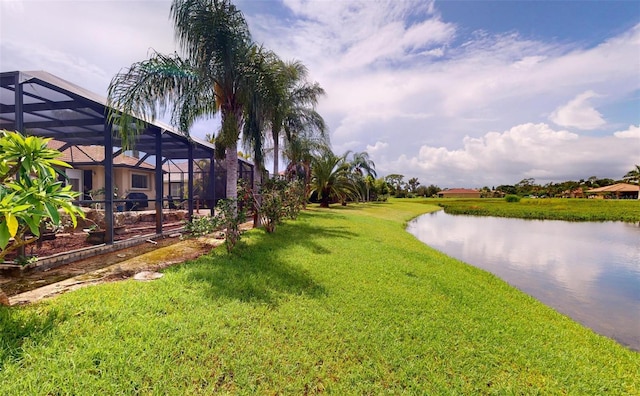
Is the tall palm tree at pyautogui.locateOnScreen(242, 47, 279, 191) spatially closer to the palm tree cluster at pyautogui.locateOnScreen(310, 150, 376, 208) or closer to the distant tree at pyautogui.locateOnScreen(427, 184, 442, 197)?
the palm tree cluster at pyautogui.locateOnScreen(310, 150, 376, 208)

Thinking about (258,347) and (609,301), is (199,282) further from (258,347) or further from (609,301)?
(609,301)

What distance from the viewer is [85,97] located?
593cm

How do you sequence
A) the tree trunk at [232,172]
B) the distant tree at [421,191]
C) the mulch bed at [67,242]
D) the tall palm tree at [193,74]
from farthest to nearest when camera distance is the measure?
the distant tree at [421,191] → the tree trunk at [232,172] → the tall palm tree at [193,74] → the mulch bed at [67,242]

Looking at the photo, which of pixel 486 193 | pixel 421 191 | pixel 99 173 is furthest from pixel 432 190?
pixel 99 173

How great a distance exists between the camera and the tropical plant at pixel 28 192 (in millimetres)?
2285

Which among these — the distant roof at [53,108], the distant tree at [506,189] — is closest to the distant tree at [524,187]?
the distant tree at [506,189]

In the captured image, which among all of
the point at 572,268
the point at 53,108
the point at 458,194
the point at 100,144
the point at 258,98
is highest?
the point at 258,98

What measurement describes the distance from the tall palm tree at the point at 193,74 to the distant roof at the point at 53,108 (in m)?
0.62

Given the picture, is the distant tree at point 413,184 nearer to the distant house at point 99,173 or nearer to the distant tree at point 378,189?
the distant tree at point 378,189

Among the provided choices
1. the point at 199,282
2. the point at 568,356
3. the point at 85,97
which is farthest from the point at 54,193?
the point at 568,356

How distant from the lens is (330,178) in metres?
25.4

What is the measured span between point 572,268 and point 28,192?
14223 mm

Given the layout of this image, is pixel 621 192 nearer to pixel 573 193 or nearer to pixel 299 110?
pixel 573 193

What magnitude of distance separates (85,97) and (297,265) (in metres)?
5.89
